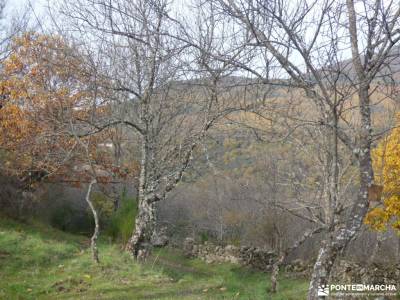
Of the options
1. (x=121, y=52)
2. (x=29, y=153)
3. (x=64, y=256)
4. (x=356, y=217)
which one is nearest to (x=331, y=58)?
(x=356, y=217)

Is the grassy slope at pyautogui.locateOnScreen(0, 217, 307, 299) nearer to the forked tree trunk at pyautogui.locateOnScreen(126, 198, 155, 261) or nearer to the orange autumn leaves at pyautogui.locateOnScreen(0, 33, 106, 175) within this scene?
the forked tree trunk at pyautogui.locateOnScreen(126, 198, 155, 261)

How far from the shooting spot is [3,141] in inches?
650

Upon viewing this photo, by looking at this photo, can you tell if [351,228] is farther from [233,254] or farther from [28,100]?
[28,100]

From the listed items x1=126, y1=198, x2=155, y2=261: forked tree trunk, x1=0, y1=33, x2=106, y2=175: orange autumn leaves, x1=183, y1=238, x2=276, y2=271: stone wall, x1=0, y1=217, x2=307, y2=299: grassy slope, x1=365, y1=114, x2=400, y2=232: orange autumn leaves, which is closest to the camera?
x1=0, y1=217, x2=307, y2=299: grassy slope

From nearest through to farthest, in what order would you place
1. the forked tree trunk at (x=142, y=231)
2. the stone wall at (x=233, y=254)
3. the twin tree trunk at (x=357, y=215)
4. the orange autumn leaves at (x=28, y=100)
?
the twin tree trunk at (x=357, y=215), the forked tree trunk at (x=142, y=231), the orange autumn leaves at (x=28, y=100), the stone wall at (x=233, y=254)

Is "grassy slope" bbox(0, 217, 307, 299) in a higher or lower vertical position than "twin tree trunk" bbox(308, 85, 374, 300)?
lower

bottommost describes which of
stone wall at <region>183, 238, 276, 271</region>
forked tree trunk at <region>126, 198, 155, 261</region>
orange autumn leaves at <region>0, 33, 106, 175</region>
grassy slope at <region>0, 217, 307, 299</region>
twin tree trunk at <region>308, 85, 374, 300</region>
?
stone wall at <region>183, 238, 276, 271</region>

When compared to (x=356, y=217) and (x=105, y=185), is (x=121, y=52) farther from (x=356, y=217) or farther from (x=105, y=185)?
(x=105, y=185)

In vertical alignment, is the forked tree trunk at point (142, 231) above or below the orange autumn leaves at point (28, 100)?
below

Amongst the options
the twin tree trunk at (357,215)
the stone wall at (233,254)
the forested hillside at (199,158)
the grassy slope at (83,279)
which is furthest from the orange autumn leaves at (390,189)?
the twin tree trunk at (357,215)

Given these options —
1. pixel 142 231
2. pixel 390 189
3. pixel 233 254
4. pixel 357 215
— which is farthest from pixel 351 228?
pixel 233 254

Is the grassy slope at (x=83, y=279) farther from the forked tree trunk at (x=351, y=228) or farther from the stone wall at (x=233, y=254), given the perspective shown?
the stone wall at (x=233, y=254)

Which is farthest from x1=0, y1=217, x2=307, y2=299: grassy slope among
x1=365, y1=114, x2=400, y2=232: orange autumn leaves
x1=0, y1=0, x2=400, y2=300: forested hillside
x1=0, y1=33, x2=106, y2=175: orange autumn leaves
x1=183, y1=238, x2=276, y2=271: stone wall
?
x1=183, y1=238, x2=276, y2=271: stone wall

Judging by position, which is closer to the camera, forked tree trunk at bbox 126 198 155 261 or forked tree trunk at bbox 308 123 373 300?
forked tree trunk at bbox 308 123 373 300
